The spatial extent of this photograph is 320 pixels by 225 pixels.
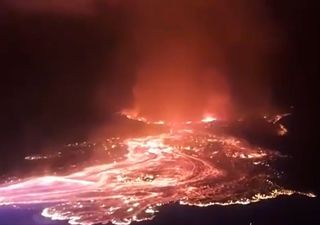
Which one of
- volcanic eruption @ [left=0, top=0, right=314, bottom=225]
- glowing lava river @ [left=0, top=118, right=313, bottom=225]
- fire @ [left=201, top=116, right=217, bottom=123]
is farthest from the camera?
fire @ [left=201, top=116, right=217, bottom=123]

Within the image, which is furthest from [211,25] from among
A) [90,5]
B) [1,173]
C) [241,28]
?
[1,173]

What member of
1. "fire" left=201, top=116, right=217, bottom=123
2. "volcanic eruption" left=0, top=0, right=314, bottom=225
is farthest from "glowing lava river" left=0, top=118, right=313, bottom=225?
"fire" left=201, top=116, right=217, bottom=123

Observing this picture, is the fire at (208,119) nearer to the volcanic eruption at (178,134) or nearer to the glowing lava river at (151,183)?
the volcanic eruption at (178,134)

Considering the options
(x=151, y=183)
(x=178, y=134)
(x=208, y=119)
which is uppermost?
(x=208, y=119)

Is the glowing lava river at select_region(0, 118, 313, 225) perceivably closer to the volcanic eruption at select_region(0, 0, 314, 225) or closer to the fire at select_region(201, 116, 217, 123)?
the volcanic eruption at select_region(0, 0, 314, 225)

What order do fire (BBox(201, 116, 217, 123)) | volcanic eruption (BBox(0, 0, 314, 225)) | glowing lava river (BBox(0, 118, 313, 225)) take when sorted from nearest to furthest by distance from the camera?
glowing lava river (BBox(0, 118, 313, 225)), volcanic eruption (BBox(0, 0, 314, 225)), fire (BBox(201, 116, 217, 123))

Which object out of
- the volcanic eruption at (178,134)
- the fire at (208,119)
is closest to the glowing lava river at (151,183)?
the volcanic eruption at (178,134)

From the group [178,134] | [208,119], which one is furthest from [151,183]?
[208,119]

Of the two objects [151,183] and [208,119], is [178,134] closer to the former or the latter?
[208,119]
